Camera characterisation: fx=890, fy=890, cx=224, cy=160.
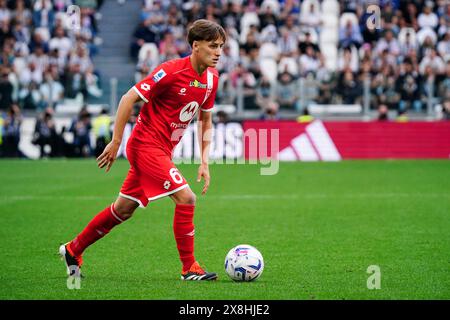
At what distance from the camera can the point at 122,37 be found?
3164 cm

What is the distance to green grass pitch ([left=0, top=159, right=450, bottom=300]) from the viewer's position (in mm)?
7250

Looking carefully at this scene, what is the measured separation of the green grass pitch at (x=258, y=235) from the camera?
285 inches

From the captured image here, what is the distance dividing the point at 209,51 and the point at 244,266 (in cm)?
185

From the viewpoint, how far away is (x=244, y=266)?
24.8 feet

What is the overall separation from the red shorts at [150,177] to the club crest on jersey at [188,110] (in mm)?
364

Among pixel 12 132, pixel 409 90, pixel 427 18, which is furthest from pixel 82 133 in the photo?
pixel 427 18

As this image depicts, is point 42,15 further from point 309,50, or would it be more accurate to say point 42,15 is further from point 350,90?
point 350,90

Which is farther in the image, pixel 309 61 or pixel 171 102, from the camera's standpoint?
pixel 309 61

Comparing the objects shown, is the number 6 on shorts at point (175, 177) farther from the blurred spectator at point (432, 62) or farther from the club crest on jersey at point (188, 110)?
the blurred spectator at point (432, 62)

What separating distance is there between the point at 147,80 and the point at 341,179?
→ 462 inches

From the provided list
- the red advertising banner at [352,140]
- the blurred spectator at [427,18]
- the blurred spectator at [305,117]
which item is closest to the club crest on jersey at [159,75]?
the red advertising banner at [352,140]

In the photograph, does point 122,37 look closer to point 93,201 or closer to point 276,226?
point 93,201
